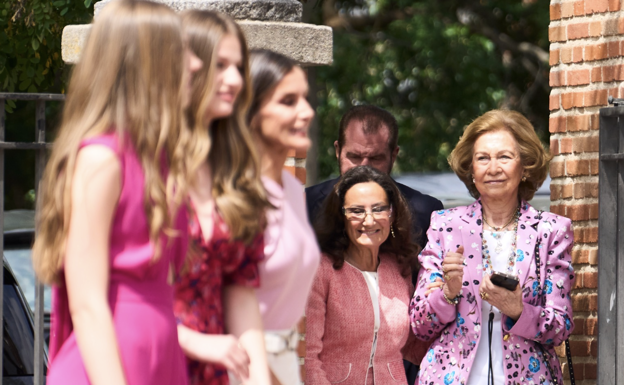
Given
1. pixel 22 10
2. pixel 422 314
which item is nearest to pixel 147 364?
pixel 422 314

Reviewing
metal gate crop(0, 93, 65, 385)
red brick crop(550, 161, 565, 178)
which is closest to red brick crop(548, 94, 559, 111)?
red brick crop(550, 161, 565, 178)

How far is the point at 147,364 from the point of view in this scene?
2.20 meters

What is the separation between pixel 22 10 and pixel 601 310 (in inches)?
173

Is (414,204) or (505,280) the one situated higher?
(414,204)

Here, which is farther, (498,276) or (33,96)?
(498,276)

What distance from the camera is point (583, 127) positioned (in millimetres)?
4789

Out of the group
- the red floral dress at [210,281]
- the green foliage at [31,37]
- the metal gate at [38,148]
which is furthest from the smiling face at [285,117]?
the green foliage at [31,37]

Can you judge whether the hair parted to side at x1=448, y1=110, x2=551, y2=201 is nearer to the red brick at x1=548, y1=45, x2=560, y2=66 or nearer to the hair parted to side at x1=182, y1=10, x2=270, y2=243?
the red brick at x1=548, y1=45, x2=560, y2=66

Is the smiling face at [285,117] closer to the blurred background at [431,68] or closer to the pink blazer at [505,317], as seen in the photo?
the pink blazer at [505,317]

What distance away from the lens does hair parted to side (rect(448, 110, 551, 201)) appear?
4.39m

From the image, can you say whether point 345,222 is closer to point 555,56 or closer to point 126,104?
point 555,56

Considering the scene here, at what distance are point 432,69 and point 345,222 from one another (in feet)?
37.1

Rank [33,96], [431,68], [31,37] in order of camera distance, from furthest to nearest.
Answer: [431,68] < [31,37] < [33,96]

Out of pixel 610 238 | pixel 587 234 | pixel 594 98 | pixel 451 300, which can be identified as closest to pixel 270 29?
pixel 451 300
